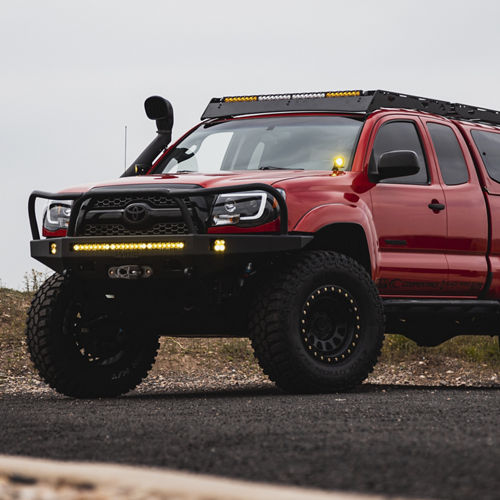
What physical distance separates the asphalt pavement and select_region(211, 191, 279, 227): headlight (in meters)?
1.25

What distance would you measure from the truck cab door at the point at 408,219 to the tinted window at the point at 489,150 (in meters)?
0.87

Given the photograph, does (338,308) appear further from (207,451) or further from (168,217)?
(207,451)

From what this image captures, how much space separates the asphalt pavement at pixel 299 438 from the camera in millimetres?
3910

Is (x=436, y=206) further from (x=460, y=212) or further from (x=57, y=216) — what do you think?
(x=57, y=216)

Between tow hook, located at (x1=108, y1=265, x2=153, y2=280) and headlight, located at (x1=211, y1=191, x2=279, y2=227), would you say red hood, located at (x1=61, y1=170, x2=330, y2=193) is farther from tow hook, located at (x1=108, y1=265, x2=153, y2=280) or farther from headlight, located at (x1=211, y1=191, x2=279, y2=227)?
tow hook, located at (x1=108, y1=265, x2=153, y2=280)

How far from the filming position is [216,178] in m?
8.03

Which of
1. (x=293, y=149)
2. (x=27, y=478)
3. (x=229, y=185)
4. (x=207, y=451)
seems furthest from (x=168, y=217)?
(x=27, y=478)

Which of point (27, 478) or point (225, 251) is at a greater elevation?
point (225, 251)

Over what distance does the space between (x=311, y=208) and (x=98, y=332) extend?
2.11 meters

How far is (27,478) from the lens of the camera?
393 centimetres

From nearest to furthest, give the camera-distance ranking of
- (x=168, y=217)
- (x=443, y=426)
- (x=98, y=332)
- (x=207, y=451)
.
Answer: (x=207, y=451) < (x=443, y=426) < (x=168, y=217) < (x=98, y=332)

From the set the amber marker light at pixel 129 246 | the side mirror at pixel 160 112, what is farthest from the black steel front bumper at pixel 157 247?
the side mirror at pixel 160 112

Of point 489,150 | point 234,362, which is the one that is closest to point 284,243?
point 489,150

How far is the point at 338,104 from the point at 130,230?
2.33 m
